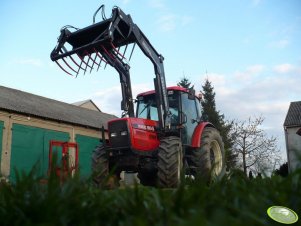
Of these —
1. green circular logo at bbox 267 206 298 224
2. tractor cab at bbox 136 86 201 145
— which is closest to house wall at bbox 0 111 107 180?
tractor cab at bbox 136 86 201 145

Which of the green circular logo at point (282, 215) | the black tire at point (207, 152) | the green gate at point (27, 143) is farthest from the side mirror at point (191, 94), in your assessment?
the green gate at point (27, 143)

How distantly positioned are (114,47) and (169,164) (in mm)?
3174

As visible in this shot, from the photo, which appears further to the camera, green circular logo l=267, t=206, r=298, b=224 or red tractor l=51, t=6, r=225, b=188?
red tractor l=51, t=6, r=225, b=188

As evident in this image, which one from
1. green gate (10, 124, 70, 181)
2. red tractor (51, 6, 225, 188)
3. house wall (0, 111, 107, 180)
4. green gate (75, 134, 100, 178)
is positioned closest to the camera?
red tractor (51, 6, 225, 188)

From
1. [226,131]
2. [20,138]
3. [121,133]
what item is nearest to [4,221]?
[121,133]

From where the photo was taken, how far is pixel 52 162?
1.45 meters

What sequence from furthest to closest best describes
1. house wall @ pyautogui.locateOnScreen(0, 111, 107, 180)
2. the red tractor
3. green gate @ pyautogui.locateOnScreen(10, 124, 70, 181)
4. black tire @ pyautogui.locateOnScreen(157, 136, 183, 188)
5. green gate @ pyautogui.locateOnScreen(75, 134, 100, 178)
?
1. green gate @ pyautogui.locateOnScreen(75, 134, 100, 178)
2. green gate @ pyautogui.locateOnScreen(10, 124, 70, 181)
3. house wall @ pyautogui.locateOnScreen(0, 111, 107, 180)
4. the red tractor
5. black tire @ pyautogui.locateOnScreen(157, 136, 183, 188)

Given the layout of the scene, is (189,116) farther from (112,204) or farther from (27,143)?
(27,143)

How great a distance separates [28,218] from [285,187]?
1.29 m

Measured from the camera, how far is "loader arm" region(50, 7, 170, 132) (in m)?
8.33

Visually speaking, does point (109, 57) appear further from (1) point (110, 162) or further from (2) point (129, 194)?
(2) point (129, 194)

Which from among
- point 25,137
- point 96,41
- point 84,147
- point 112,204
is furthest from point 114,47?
point 84,147

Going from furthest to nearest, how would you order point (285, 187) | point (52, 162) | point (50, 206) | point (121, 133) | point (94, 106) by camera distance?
point (94, 106), point (121, 133), point (285, 187), point (52, 162), point (50, 206)

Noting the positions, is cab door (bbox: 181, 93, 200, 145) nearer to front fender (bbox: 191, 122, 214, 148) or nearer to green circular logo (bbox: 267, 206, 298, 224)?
front fender (bbox: 191, 122, 214, 148)
